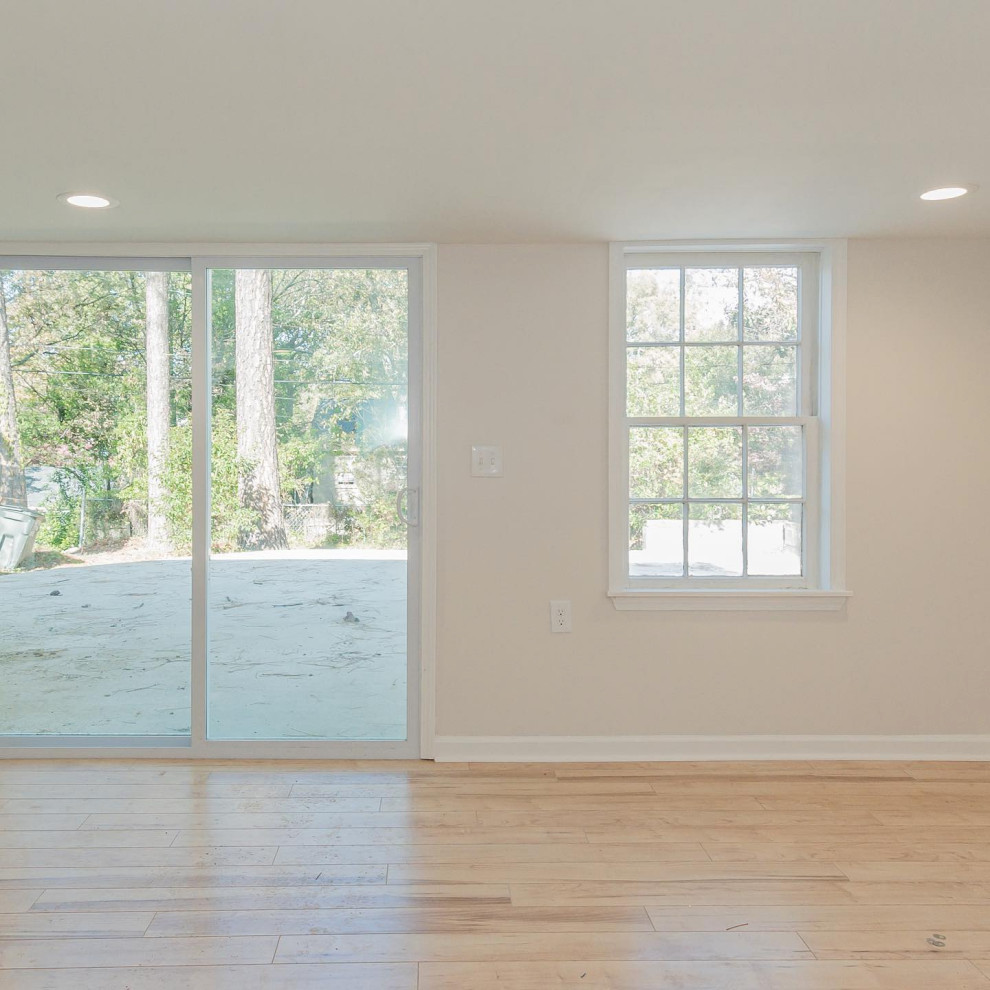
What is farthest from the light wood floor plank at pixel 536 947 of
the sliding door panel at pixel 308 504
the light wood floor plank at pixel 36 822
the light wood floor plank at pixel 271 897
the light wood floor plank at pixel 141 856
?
the sliding door panel at pixel 308 504

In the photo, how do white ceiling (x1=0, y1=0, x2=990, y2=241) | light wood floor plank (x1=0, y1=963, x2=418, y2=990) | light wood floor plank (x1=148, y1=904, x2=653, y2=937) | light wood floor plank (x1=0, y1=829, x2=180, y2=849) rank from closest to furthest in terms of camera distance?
1. white ceiling (x1=0, y1=0, x2=990, y2=241)
2. light wood floor plank (x1=0, y1=963, x2=418, y2=990)
3. light wood floor plank (x1=148, y1=904, x2=653, y2=937)
4. light wood floor plank (x1=0, y1=829, x2=180, y2=849)

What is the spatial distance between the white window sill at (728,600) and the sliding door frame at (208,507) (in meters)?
0.85

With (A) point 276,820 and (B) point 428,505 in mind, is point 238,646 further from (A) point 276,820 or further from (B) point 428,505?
(B) point 428,505

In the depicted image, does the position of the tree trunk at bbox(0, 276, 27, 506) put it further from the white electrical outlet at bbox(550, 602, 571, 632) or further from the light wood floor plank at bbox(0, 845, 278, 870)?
the white electrical outlet at bbox(550, 602, 571, 632)

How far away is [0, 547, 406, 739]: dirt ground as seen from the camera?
364cm

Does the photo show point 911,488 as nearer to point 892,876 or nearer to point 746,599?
point 746,599

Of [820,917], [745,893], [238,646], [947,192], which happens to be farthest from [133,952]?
[947,192]

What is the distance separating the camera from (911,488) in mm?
3574

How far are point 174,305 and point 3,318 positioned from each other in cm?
74

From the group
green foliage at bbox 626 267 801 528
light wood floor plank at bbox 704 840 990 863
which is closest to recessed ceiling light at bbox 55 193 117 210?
green foliage at bbox 626 267 801 528

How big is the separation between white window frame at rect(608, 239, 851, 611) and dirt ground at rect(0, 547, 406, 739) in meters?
1.03

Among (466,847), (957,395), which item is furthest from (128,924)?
(957,395)

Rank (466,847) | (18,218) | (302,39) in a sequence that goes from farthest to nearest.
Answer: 1. (18,218)
2. (466,847)
3. (302,39)

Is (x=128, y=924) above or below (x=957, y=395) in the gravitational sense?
below
